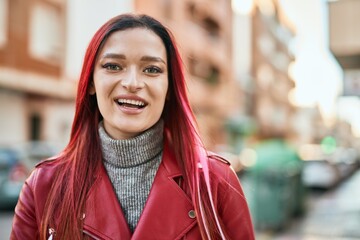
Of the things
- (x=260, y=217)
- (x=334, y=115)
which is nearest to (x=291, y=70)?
(x=334, y=115)

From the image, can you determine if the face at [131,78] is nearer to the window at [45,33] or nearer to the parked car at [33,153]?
the parked car at [33,153]

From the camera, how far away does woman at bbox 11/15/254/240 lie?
5.85 feet

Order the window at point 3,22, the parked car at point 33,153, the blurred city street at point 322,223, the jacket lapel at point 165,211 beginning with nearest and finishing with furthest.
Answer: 1. the jacket lapel at point 165,211
2. the blurred city street at point 322,223
3. the parked car at point 33,153
4. the window at point 3,22

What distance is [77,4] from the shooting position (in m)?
21.8

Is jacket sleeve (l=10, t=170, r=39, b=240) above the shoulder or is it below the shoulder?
below

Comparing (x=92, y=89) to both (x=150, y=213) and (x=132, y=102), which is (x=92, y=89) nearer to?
(x=132, y=102)

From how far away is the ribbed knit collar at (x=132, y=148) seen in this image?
188cm

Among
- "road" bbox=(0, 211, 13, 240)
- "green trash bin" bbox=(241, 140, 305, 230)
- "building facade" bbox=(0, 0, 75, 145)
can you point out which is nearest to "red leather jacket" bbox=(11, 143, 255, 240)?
"road" bbox=(0, 211, 13, 240)

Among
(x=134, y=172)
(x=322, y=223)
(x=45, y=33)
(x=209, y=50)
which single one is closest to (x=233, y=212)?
(x=134, y=172)

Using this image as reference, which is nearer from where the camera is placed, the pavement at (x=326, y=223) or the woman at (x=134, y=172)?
the woman at (x=134, y=172)

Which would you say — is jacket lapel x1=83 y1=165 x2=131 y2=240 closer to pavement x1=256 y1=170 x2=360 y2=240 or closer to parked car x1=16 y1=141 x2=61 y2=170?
pavement x1=256 y1=170 x2=360 y2=240

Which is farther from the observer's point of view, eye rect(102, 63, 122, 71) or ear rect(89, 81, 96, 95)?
ear rect(89, 81, 96, 95)

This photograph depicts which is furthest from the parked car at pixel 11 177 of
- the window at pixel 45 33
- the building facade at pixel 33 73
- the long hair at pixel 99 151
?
the window at pixel 45 33

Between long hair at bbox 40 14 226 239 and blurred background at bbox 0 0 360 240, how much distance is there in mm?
175
